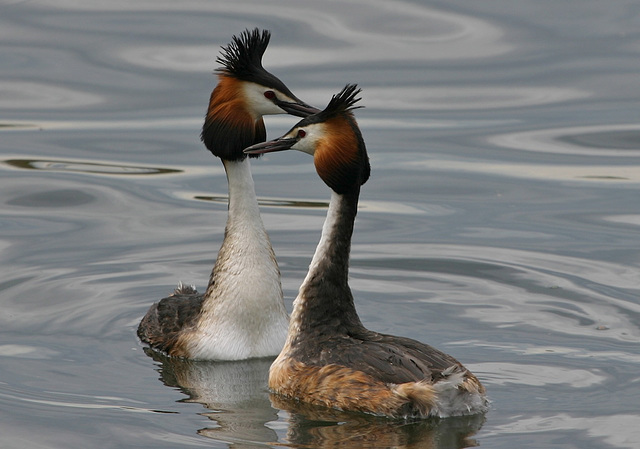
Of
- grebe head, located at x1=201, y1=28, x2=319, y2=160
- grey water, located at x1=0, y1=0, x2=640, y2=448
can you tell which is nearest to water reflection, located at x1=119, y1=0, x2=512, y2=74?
grey water, located at x1=0, y1=0, x2=640, y2=448

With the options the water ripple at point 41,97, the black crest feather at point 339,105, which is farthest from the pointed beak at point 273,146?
the water ripple at point 41,97

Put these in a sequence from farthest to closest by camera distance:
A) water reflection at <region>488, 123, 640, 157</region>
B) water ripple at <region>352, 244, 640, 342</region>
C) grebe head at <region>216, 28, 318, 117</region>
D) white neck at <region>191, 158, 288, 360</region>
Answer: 1. water reflection at <region>488, 123, 640, 157</region>
2. water ripple at <region>352, 244, 640, 342</region>
3. grebe head at <region>216, 28, 318, 117</region>
4. white neck at <region>191, 158, 288, 360</region>

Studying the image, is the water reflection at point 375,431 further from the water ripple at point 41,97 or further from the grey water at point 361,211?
the water ripple at point 41,97

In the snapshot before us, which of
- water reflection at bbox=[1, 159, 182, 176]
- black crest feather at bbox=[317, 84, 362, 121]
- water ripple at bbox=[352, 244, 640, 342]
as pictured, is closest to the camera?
black crest feather at bbox=[317, 84, 362, 121]

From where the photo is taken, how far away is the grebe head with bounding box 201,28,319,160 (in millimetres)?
9820

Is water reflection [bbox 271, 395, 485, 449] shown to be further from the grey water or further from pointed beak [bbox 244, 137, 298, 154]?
pointed beak [bbox 244, 137, 298, 154]

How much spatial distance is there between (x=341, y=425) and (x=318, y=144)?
1.78 metres

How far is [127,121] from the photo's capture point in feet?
56.1

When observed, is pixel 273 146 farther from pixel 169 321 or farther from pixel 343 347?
pixel 169 321

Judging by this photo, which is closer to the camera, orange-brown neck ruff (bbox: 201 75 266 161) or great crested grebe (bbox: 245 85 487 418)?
great crested grebe (bbox: 245 85 487 418)

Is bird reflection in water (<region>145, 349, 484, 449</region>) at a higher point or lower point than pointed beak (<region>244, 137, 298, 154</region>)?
lower

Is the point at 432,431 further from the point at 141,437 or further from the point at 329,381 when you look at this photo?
the point at 141,437

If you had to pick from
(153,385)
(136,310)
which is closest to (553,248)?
(136,310)

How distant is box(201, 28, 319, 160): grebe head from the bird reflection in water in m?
1.78
